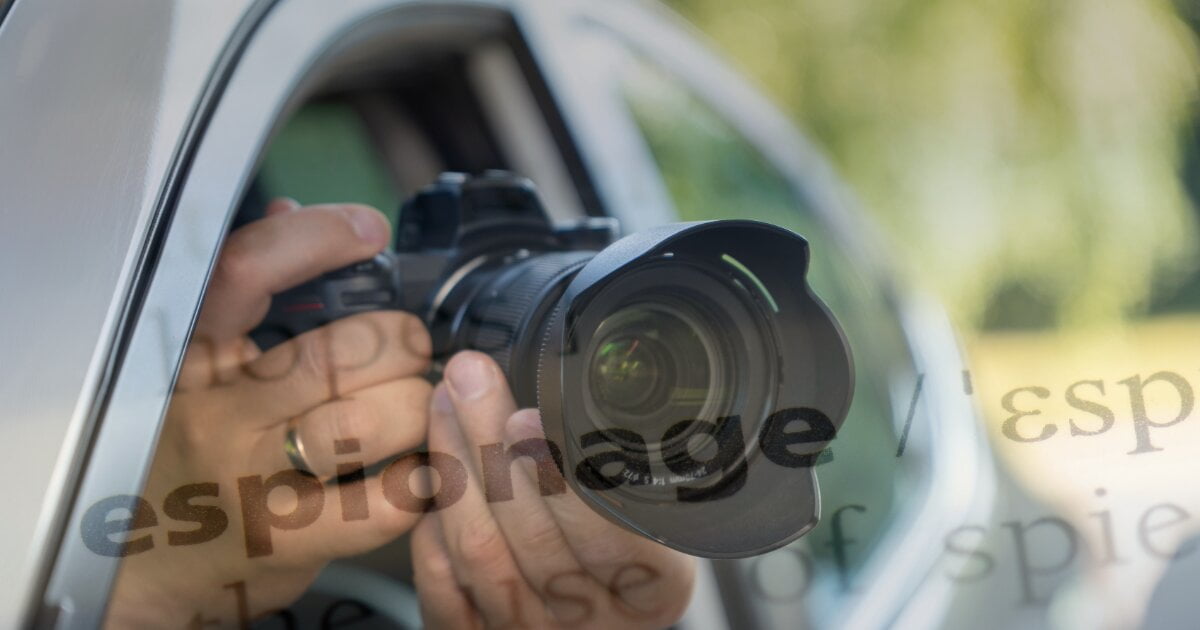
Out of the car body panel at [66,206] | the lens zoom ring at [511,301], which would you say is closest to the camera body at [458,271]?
the lens zoom ring at [511,301]

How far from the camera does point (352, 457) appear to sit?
22.0 inches

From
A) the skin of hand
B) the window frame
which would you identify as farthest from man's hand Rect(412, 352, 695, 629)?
the window frame

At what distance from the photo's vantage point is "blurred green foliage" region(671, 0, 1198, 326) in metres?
0.65

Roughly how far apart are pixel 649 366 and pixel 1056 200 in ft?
0.93

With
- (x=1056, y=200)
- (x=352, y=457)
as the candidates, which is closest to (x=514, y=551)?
(x=352, y=457)

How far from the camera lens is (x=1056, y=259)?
65cm

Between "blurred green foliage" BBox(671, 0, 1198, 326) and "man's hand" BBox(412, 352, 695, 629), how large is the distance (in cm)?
25

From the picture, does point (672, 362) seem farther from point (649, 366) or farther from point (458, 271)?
point (458, 271)

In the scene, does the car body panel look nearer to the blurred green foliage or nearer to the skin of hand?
the skin of hand

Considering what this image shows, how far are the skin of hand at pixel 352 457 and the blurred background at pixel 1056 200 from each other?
0.22m

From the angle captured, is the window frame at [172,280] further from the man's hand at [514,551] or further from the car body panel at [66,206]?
the man's hand at [514,551]

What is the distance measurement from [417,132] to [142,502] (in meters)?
0.61

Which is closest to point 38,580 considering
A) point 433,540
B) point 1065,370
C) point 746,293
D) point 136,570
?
point 136,570

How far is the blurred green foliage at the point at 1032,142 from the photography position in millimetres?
648
